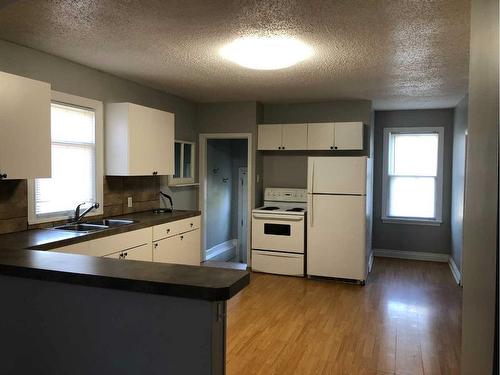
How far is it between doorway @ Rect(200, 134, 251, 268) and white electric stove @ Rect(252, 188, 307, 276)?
577 mm

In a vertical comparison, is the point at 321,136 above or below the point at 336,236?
above

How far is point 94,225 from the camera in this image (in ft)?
12.3

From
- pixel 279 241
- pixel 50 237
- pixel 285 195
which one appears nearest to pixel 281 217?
pixel 279 241

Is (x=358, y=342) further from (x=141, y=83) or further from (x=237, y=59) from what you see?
(x=141, y=83)

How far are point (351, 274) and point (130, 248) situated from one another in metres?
2.80

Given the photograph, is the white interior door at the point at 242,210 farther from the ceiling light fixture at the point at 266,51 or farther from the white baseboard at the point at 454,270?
the ceiling light fixture at the point at 266,51

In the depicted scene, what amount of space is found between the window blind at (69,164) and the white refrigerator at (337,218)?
8.67 ft

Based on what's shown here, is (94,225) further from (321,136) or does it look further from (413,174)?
(413,174)

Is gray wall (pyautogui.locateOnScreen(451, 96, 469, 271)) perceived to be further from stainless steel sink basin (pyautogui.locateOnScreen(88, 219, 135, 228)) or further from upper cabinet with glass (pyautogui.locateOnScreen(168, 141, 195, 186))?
stainless steel sink basin (pyautogui.locateOnScreen(88, 219, 135, 228))

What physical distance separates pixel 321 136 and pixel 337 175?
2.31ft

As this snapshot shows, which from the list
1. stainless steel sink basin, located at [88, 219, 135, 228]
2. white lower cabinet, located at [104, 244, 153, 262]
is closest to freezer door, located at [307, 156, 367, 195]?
white lower cabinet, located at [104, 244, 153, 262]

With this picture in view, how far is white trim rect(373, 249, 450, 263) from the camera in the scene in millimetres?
6434

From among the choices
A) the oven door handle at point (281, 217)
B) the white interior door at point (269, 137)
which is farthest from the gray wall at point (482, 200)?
the white interior door at point (269, 137)

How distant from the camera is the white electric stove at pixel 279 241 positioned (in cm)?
538
